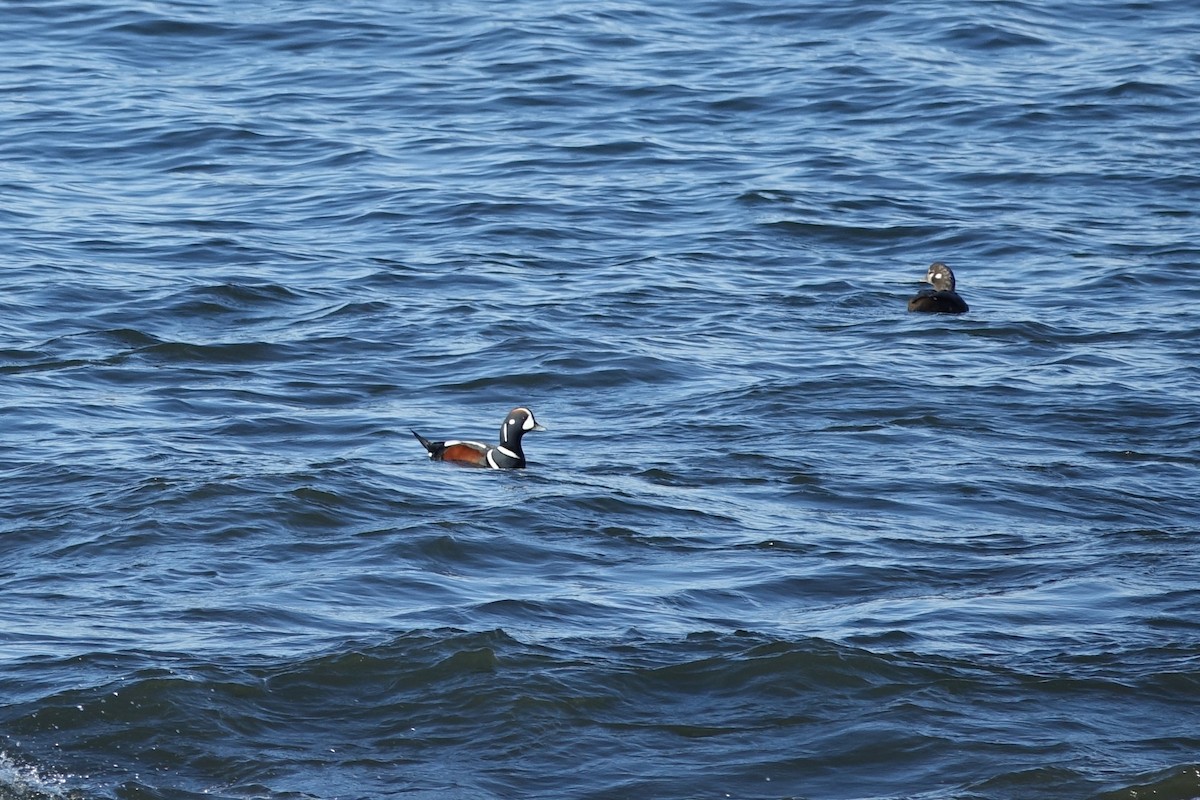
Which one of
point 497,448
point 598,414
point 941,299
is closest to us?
point 497,448

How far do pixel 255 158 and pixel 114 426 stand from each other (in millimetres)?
8944

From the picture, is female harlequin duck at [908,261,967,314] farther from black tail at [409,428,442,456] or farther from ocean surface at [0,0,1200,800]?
black tail at [409,428,442,456]

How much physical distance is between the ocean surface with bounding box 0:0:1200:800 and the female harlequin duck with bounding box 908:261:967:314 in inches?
3.8

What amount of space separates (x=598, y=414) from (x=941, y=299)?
3.51 m

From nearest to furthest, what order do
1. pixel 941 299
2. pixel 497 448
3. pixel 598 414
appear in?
pixel 497 448 → pixel 598 414 → pixel 941 299

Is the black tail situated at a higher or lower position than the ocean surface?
lower

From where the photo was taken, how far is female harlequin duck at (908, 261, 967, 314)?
14414mm

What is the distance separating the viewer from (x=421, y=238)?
17.0 metres

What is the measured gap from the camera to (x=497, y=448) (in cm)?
1140

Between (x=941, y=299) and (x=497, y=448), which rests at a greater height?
(x=941, y=299)

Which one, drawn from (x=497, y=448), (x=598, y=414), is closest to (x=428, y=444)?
(x=497, y=448)

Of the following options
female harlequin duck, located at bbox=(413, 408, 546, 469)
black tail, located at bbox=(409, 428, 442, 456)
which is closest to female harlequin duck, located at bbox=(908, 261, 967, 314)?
female harlequin duck, located at bbox=(413, 408, 546, 469)

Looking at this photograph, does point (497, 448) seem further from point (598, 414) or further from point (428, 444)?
point (598, 414)

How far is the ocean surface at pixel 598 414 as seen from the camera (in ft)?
24.0
